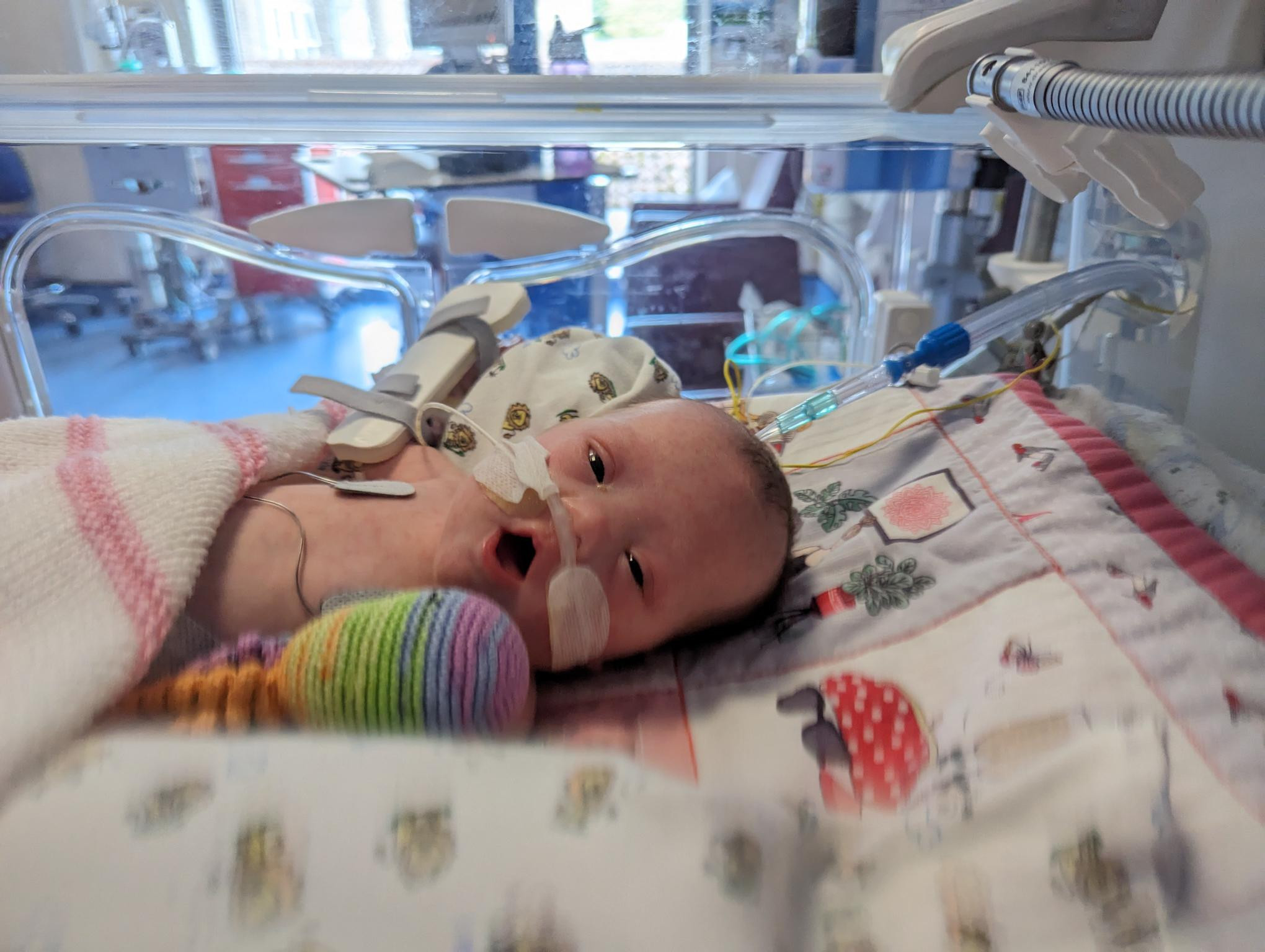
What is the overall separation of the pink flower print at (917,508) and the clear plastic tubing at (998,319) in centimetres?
21

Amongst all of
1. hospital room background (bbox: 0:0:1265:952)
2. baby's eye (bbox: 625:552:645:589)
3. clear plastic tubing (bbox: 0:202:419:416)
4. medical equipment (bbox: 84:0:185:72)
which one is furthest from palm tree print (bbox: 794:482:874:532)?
medical equipment (bbox: 84:0:185:72)

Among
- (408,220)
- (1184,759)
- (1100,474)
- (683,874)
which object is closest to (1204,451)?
(1100,474)

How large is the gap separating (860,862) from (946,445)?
1.88 ft

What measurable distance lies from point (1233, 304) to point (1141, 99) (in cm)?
55

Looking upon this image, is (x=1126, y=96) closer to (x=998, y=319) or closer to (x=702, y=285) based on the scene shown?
(x=998, y=319)

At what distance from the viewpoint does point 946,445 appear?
981mm

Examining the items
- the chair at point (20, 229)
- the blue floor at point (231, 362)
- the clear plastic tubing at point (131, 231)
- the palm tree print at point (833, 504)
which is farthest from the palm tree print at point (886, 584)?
the chair at point (20, 229)

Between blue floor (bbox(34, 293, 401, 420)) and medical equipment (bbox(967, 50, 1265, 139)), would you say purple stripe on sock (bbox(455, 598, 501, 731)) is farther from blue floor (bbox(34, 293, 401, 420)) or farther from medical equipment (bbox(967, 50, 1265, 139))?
blue floor (bbox(34, 293, 401, 420))

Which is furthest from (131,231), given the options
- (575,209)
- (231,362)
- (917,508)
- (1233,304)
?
(1233,304)

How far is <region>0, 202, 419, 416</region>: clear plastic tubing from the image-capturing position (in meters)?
1.35

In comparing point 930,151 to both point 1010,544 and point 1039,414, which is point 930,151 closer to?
point 1039,414

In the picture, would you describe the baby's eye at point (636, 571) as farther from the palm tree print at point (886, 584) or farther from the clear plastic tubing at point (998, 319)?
the clear plastic tubing at point (998, 319)

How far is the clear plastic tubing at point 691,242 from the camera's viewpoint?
143cm

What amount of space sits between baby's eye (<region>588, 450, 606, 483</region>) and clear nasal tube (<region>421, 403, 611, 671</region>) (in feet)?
0.15
